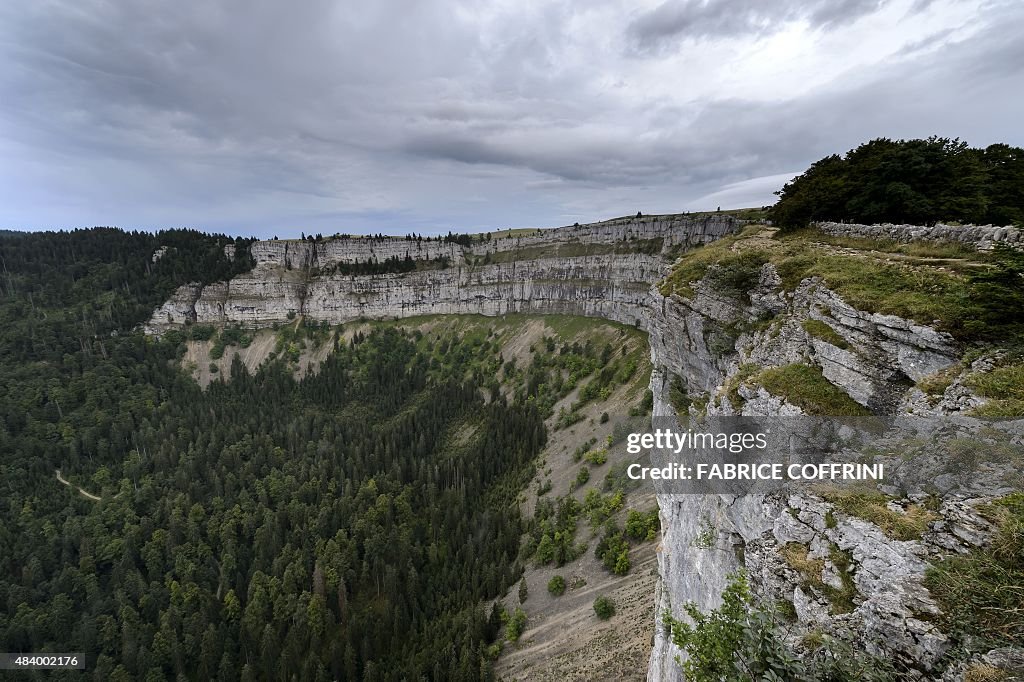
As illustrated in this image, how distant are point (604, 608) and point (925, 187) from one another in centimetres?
4491

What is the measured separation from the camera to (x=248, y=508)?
76.7m

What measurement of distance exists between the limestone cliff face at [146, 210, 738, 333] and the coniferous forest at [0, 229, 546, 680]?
896 inches

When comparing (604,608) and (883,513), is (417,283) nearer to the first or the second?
(604,608)

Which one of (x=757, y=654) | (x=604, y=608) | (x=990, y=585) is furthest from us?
(x=604, y=608)

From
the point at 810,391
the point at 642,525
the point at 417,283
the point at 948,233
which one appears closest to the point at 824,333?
the point at 810,391

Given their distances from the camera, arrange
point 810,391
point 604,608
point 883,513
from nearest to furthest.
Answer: point 883,513 < point 810,391 < point 604,608

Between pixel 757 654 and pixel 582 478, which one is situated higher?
pixel 757 654

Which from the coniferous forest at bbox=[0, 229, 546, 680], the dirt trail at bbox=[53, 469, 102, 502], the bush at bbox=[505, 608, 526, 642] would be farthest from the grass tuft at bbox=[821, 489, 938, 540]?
the dirt trail at bbox=[53, 469, 102, 502]

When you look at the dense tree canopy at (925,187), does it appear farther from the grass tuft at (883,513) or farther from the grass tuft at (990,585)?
the grass tuft at (990,585)

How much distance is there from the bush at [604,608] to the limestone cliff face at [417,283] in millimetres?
79930

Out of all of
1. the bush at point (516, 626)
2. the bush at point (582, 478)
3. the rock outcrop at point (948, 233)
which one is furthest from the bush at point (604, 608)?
the rock outcrop at point (948, 233)

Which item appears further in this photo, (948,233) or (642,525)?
(642,525)

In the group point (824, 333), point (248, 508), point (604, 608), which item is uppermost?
point (824, 333)

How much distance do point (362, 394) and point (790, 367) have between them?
117 metres
